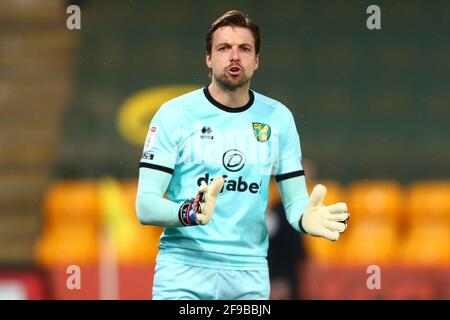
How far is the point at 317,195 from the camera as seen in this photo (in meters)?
3.90

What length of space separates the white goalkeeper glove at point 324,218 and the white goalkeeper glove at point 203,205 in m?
0.41

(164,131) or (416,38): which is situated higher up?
(416,38)

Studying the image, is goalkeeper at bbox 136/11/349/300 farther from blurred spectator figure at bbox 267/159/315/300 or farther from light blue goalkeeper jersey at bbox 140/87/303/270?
blurred spectator figure at bbox 267/159/315/300

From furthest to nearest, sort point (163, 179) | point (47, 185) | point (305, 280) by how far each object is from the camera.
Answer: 1. point (47, 185)
2. point (305, 280)
3. point (163, 179)

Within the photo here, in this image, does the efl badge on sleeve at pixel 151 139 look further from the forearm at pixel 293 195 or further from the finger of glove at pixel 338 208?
the finger of glove at pixel 338 208

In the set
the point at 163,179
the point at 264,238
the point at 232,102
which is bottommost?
the point at 264,238

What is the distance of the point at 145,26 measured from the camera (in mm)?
9984

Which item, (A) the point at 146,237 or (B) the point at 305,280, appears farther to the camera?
(A) the point at 146,237

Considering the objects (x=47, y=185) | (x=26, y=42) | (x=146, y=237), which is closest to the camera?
(x=146, y=237)

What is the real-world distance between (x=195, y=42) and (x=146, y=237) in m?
2.22

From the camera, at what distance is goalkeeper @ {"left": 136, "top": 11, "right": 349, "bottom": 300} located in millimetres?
3932

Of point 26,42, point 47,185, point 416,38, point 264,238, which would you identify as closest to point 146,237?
point 47,185

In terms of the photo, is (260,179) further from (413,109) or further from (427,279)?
(413,109)

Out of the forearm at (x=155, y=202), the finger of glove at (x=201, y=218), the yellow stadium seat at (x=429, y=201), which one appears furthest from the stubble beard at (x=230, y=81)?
the yellow stadium seat at (x=429, y=201)
